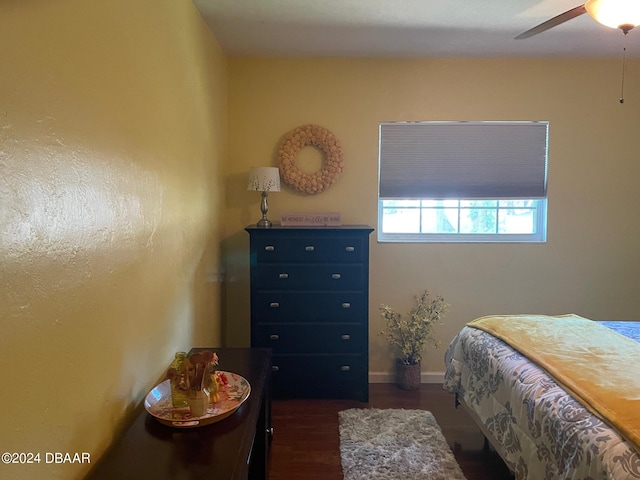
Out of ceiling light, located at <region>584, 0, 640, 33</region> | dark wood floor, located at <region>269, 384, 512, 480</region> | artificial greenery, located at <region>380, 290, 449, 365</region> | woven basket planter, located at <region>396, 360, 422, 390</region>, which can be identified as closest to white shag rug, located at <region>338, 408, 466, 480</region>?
dark wood floor, located at <region>269, 384, 512, 480</region>

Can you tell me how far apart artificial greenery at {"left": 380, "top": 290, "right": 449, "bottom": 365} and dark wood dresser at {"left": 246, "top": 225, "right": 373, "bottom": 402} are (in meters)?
0.45

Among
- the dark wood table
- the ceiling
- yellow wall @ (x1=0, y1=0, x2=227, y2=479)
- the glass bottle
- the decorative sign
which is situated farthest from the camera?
the decorative sign

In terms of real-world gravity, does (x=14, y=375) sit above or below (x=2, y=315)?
below

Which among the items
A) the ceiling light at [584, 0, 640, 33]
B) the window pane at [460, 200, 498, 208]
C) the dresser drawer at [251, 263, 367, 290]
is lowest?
the dresser drawer at [251, 263, 367, 290]

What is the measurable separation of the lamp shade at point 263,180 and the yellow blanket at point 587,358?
5.22ft

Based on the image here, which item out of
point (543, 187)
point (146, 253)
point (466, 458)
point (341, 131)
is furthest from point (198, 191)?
point (543, 187)

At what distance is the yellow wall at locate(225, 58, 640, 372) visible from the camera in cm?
359

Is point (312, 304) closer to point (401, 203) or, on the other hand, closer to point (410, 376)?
point (410, 376)

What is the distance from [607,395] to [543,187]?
236 cm

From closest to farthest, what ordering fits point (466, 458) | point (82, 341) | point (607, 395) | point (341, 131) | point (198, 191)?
point (82, 341), point (607, 395), point (466, 458), point (198, 191), point (341, 131)

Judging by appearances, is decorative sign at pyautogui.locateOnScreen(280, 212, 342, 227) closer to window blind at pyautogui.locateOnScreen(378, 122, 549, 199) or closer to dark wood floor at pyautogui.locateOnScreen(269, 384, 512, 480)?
window blind at pyautogui.locateOnScreen(378, 122, 549, 199)

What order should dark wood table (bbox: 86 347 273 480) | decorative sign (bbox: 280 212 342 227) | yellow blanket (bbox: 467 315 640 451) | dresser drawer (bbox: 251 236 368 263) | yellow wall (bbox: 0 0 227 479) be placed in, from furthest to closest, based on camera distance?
decorative sign (bbox: 280 212 342 227), dresser drawer (bbox: 251 236 368 263), yellow blanket (bbox: 467 315 640 451), dark wood table (bbox: 86 347 273 480), yellow wall (bbox: 0 0 227 479)

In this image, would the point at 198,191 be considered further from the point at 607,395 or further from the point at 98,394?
the point at 607,395

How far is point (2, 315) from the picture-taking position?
1.01m
